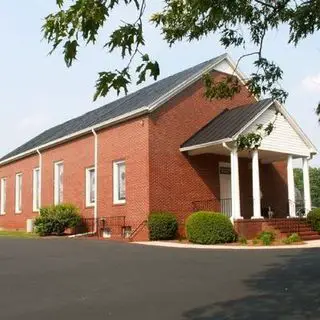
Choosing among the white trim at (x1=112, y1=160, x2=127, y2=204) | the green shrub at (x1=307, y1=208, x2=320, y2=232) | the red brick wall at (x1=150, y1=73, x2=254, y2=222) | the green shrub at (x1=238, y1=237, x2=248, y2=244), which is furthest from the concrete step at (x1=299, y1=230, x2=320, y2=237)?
the white trim at (x1=112, y1=160, x2=127, y2=204)

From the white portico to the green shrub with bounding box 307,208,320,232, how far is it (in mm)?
1178

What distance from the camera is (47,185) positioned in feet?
107

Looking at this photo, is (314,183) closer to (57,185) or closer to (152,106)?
(57,185)

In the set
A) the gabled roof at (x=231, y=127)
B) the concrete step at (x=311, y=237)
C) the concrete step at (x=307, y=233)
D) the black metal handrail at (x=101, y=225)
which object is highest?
the gabled roof at (x=231, y=127)

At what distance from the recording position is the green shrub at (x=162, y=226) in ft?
74.0

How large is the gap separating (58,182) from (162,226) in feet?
36.0

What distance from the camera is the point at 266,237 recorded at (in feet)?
66.8

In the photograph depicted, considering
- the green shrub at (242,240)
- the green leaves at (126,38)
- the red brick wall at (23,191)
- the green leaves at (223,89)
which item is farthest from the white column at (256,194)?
the green leaves at (126,38)

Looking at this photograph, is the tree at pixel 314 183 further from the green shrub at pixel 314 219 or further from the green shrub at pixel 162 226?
the green shrub at pixel 162 226

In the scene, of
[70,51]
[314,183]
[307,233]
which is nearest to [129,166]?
[307,233]

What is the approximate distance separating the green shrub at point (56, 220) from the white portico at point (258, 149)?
263 inches

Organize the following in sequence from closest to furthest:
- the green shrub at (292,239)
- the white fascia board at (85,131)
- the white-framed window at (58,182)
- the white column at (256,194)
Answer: the green shrub at (292,239) < the white column at (256,194) < the white fascia board at (85,131) < the white-framed window at (58,182)

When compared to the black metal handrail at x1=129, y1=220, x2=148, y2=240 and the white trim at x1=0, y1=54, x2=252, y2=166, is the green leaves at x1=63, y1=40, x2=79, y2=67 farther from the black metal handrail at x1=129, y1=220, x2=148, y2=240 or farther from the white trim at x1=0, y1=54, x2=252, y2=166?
the black metal handrail at x1=129, y1=220, x2=148, y2=240

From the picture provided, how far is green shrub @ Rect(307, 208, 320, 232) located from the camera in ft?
78.1
